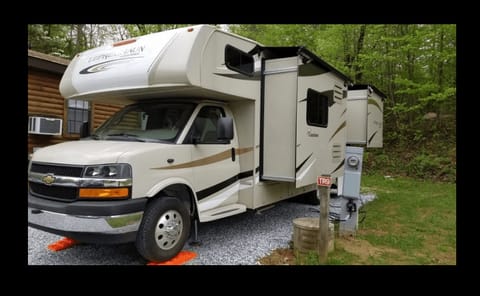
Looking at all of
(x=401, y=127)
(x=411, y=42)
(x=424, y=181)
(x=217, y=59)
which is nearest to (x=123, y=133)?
(x=217, y=59)

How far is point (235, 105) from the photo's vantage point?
536 cm

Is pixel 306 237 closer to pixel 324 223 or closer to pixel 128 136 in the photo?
pixel 324 223

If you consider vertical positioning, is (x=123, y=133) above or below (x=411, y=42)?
below

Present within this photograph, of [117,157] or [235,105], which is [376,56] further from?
[117,157]

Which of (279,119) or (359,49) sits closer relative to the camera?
(279,119)

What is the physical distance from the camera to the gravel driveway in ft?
13.9

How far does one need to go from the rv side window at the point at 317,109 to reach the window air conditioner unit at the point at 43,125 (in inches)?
253

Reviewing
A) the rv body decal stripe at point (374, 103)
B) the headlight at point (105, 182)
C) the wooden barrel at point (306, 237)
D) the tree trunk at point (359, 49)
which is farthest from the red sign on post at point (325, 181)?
the tree trunk at point (359, 49)

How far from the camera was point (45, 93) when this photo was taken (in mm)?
8602

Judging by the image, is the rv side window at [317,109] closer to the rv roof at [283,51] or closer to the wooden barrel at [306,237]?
the rv roof at [283,51]

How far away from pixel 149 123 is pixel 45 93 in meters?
5.41

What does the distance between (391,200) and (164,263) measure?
6275 mm

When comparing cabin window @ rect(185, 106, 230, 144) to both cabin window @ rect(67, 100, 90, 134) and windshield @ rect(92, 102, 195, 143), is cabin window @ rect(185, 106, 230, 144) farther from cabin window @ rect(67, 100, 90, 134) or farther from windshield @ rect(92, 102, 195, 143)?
cabin window @ rect(67, 100, 90, 134)

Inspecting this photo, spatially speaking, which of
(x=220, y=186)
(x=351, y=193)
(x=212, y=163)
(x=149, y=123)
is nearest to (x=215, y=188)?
(x=220, y=186)
